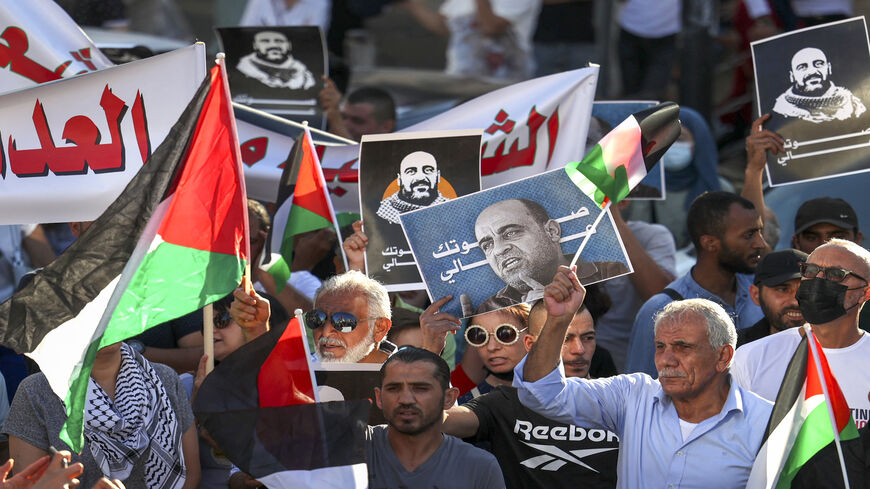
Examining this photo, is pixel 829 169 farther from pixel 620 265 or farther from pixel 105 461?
pixel 105 461

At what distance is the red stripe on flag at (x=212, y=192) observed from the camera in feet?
17.9

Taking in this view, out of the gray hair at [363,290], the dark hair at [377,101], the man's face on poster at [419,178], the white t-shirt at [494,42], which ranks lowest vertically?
the gray hair at [363,290]

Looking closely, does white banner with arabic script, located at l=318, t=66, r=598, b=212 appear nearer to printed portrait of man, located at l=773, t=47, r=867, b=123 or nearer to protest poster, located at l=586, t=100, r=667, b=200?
protest poster, located at l=586, t=100, r=667, b=200

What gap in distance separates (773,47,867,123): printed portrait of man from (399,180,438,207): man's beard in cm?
198

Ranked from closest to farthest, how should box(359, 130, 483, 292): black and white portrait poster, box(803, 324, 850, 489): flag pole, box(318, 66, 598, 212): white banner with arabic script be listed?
box(803, 324, 850, 489): flag pole → box(359, 130, 483, 292): black and white portrait poster → box(318, 66, 598, 212): white banner with arabic script

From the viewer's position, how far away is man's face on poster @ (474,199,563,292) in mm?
5684

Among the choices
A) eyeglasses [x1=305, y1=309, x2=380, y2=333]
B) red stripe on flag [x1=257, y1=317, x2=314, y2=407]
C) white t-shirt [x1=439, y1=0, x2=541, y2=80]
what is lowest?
red stripe on flag [x1=257, y1=317, x2=314, y2=407]

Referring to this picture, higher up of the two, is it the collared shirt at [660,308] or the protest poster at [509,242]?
the protest poster at [509,242]

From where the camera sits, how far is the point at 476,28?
1155cm

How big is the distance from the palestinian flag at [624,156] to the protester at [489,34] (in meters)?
5.29

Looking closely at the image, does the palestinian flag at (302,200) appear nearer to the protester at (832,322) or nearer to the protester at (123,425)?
the protester at (123,425)

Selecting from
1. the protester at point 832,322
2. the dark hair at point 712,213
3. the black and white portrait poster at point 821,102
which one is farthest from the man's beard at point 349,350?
the black and white portrait poster at point 821,102

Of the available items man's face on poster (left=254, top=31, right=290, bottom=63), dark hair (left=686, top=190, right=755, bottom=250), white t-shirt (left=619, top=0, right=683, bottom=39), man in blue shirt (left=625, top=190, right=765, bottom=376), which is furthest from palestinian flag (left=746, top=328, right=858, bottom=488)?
white t-shirt (left=619, top=0, right=683, bottom=39)

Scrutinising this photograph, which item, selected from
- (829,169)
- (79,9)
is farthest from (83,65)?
(79,9)
